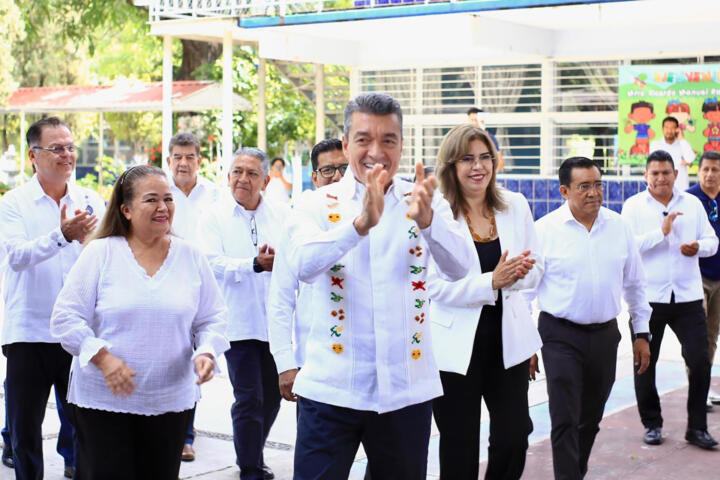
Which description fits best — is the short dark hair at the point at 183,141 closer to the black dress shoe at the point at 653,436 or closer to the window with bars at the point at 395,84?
the black dress shoe at the point at 653,436

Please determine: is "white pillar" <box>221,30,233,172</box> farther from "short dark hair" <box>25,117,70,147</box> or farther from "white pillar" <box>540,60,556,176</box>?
"short dark hair" <box>25,117,70,147</box>

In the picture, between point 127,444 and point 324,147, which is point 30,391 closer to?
point 127,444

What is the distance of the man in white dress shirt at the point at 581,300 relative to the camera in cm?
641

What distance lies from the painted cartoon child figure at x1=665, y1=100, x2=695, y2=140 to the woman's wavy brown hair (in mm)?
11956

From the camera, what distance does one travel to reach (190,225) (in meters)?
8.17

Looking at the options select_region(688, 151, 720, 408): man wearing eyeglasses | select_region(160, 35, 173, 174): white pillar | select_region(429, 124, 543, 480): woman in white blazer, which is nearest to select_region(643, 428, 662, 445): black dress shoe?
select_region(688, 151, 720, 408): man wearing eyeglasses

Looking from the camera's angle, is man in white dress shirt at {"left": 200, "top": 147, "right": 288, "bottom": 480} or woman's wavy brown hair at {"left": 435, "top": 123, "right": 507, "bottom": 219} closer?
woman's wavy brown hair at {"left": 435, "top": 123, "right": 507, "bottom": 219}

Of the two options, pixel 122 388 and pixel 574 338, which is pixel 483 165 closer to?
pixel 574 338

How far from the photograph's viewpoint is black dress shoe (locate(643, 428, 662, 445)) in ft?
26.5

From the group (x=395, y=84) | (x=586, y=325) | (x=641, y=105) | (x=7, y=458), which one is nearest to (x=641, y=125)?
(x=641, y=105)

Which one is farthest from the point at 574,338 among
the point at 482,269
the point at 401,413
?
the point at 401,413

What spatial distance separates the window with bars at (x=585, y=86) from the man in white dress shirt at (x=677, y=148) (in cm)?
180

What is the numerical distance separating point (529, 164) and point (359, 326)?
49.6 ft

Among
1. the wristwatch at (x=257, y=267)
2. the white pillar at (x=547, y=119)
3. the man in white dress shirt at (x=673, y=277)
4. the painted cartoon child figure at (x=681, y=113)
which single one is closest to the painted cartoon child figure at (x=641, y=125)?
the painted cartoon child figure at (x=681, y=113)
